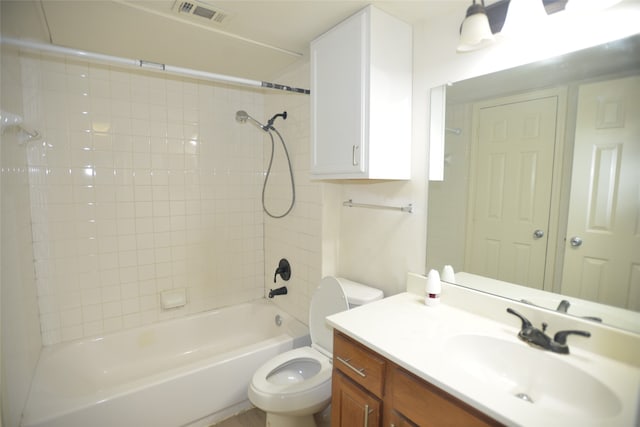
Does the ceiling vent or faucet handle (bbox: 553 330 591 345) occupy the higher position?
the ceiling vent

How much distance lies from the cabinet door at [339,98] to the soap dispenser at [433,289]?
62 centimetres

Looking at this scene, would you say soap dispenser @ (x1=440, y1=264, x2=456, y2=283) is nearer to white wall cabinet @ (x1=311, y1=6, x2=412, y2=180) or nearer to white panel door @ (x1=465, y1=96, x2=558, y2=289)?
white panel door @ (x1=465, y1=96, x2=558, y2=289)

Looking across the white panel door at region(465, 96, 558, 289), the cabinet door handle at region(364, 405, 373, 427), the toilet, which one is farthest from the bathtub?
the white panel door at region(465, 96, 558, 289)

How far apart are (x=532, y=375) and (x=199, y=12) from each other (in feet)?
6.89

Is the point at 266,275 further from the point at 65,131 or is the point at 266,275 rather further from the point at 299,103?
the point at 65,131

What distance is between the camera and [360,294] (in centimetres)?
176

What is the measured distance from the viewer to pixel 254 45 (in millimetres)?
1874

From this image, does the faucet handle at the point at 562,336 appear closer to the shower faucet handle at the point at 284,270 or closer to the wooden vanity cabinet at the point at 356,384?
the wooden vanity cabinet at the point at 356,384

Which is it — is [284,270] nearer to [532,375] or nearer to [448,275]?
[448,275]

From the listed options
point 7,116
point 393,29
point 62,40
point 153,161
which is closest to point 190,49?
point 62,40

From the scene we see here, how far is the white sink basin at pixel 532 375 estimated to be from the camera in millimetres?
893

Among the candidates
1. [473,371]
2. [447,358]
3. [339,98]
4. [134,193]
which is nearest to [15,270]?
[134,193]

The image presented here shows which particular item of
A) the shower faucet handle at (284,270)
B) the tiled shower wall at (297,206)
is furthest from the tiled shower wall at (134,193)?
the shower faucet handle at (284,270)

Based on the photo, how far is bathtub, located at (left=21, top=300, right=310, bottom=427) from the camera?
1559mm
